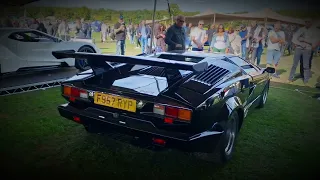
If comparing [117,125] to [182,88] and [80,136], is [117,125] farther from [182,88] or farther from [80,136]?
[80,136]

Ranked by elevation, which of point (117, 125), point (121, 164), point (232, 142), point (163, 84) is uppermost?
point (163, 84)

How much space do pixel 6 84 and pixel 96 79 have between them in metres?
3.34

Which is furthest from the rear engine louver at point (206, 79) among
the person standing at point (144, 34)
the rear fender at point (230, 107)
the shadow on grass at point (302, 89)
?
the person standing at point (144, 34)

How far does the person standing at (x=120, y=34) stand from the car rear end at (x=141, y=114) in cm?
609

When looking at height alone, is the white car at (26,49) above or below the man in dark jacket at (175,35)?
below

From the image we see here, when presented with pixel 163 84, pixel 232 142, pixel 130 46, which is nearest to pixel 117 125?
pixel 163 84

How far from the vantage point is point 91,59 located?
233cm

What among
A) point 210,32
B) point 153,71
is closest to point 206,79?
point 153,71

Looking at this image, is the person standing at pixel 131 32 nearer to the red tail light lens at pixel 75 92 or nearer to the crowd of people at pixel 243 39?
the crowd of people at pixel 243 39

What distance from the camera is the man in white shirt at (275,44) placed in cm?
643

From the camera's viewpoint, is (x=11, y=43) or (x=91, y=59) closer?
(x=91, y=59)

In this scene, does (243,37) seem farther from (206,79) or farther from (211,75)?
(206,79)

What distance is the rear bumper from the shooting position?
1.85 meters

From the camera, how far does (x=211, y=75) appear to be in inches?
94.8
